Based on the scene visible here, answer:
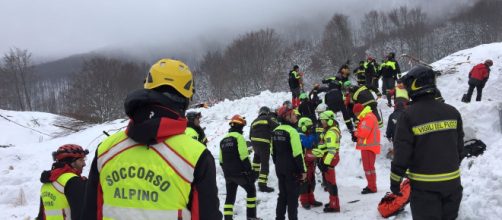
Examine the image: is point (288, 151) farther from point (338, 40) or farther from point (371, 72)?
point (338, 40)

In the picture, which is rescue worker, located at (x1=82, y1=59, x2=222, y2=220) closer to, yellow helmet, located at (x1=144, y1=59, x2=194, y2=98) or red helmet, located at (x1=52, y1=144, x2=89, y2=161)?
yellow helmet, located at (x1=144, y1=59, x2=194, y2=98)

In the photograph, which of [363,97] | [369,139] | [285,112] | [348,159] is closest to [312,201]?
[369,139]

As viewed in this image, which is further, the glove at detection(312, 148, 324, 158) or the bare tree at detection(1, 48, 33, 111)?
the bare tree at detection(1, 48, 33, 111)

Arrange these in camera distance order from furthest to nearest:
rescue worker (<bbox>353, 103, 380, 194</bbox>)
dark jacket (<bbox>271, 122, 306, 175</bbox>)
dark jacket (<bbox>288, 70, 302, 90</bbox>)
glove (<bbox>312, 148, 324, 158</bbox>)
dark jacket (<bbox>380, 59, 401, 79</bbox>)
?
1. dark jacket (<bbox>288, 70, 302, 90</bbox>)
2. dark jacket (<bbox>380, 59, 401, 79</bbox>)
3. rescue worker (<bbox>353, 103, 380, 194</bbox>)
4. glove (<bbox>312, 148, 324, 158</bbox>)
5. dark jacket (<bbox>271, 122, 306, 175</bbox>)

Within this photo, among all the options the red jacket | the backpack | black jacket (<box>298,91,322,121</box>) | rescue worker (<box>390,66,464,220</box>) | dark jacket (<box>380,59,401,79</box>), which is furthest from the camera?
the red jacket

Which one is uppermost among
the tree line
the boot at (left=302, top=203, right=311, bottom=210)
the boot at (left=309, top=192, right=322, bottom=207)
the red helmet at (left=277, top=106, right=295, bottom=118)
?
the tree line

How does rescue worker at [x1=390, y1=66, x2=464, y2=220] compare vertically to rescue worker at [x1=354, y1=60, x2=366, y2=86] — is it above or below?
below

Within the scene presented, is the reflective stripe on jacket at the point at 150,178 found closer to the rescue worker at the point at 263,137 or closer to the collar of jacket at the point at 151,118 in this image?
the collar of jacket at the point at 151,118

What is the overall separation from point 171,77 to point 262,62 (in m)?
49.0

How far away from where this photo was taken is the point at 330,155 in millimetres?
7586

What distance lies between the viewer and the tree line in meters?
42.2

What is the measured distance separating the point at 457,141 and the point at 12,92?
62.6 metres

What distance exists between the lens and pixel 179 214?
2.13 m

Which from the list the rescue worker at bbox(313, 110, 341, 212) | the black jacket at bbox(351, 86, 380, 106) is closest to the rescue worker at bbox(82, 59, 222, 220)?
the rescue worker at bbox(313, 110, 341, 212)
